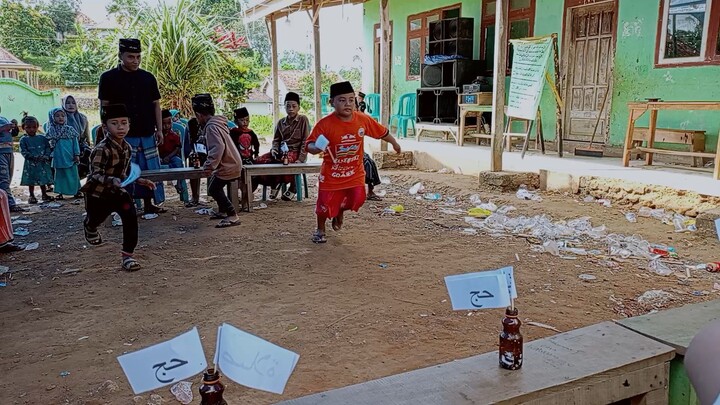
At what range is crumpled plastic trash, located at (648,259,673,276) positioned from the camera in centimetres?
445

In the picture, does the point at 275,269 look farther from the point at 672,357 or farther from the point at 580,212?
the point at 580,212

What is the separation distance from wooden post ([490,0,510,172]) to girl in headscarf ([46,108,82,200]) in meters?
6.25

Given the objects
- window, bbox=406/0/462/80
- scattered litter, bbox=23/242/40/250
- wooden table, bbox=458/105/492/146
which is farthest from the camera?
window, bbox=406/0/462/80

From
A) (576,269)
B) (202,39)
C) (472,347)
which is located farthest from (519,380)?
(202,39)

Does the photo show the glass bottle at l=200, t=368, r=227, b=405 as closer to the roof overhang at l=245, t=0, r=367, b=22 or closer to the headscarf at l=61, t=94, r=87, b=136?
the headscarf at l=61, t=94, r=87, b=136

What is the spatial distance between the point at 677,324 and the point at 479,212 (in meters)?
4.46

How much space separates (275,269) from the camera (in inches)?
186

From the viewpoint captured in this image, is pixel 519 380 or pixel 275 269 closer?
pixel 519 380

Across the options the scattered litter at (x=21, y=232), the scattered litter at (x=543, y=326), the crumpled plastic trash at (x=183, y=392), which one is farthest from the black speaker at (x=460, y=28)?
the crumpled plastic trash at (x=183, y=392)

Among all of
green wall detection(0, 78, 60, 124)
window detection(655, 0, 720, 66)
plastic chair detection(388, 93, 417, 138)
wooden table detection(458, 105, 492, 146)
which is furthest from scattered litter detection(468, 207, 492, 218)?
green wall detection(0, 78, 60, 124)

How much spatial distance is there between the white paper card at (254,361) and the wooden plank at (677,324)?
1.50 metres

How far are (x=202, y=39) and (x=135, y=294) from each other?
10868 mm

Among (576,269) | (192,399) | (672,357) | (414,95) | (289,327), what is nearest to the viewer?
(672,357)

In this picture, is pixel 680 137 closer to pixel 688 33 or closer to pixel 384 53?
pixel 688 33
